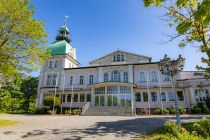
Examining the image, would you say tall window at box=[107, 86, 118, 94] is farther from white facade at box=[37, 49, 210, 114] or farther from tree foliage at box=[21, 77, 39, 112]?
tree foliage at box=[21, 77, 39, 112]

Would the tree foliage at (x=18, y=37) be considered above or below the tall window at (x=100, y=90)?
above

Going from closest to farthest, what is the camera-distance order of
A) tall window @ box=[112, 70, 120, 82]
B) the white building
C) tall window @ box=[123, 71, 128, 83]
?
1. the white building
2. tall window @ box=[123, 71, 128, 83]
3. tall window @ box=[112, 70, 120, 82]

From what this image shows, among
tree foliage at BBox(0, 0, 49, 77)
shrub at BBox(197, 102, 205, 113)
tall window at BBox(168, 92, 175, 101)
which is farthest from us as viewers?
tall window at BBox(168, 92, 175, 101)

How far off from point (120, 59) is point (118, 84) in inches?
276

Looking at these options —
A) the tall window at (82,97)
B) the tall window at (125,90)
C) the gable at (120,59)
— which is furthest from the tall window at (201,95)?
the tall window at (82,97)

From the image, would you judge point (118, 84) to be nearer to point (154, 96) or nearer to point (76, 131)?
point (154, 96)

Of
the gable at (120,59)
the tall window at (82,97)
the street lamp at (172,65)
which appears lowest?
the tall window at (82,97)

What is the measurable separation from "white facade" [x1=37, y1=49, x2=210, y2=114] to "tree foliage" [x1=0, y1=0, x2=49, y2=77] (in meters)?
14.7

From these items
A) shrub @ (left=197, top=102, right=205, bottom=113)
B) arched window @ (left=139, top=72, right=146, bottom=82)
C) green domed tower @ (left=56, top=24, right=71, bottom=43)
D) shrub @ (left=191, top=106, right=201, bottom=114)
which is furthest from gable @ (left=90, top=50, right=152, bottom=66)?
green domed tower @ (left=56, top=24, right=71, bottom=43)

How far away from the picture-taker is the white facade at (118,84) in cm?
2661

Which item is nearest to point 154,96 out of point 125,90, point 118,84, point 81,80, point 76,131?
point 125,90

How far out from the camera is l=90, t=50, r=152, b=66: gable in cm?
3155

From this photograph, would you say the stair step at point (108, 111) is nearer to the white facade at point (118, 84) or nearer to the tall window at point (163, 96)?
the white facade at point (118, 84)

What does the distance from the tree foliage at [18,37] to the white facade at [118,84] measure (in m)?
14.7
